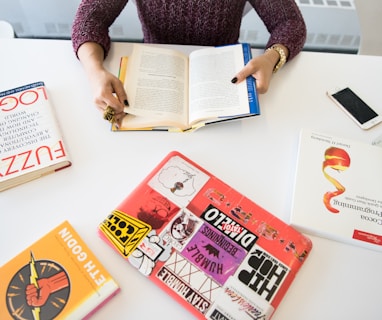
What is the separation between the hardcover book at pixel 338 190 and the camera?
0.61m

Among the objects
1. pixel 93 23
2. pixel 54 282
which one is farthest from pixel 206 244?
pixel 93 23

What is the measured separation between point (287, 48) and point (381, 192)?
41cm

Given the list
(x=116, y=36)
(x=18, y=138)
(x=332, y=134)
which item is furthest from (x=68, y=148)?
(x=116, y=36)

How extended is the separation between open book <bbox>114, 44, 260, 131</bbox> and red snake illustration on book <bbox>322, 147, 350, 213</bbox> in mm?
174

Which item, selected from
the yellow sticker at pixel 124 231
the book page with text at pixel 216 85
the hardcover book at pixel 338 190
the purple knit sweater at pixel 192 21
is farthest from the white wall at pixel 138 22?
the yellow sticker at pixel 124 231

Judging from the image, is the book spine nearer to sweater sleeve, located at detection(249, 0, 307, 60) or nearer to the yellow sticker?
sweater sleeve, located at detection(249, 0, 307, 60)

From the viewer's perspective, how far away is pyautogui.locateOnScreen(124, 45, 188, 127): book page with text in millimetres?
743

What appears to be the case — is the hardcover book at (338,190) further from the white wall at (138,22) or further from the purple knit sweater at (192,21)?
the white wall at (138,22)

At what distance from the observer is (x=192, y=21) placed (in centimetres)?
94

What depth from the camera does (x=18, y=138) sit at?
696 mm

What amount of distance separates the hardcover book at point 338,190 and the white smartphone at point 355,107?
0.09 metres

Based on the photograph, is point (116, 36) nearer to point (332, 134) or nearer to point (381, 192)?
point (332, 134)

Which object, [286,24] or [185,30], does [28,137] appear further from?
[286,24]

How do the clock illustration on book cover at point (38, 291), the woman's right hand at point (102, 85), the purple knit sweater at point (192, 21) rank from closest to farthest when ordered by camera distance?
the clock illustration on book cover at point (38, 291) < the woman's right hand at point (102, 85) < the purple knit sweater at point (192, 21)
